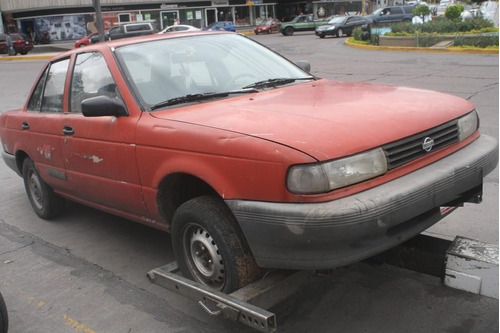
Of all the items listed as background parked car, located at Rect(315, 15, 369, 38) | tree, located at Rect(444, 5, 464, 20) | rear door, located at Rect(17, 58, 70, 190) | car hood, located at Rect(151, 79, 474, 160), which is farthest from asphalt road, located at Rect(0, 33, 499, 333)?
background parked car, located at Rect(315, 15, 369, 38)

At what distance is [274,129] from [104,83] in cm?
180

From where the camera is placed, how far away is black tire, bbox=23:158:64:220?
5.23m

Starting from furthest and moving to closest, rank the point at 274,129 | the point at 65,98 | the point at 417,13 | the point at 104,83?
the point at 417,13, the point at 65,98, the point at 104,83, the point at 274,129

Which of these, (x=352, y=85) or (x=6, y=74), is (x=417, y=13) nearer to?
(x=6, y=74)

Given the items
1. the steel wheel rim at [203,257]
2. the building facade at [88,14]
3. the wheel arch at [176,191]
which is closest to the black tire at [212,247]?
the steel wheel rim at [203,257]

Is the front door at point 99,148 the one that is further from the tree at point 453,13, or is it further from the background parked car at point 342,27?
the background parked car at point 342,27

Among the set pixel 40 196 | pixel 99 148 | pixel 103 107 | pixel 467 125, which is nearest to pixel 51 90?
pixel 40 196

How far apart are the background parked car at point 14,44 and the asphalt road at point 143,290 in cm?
3344

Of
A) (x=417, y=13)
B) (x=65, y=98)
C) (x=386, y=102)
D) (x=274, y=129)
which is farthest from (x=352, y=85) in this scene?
(x=417, y=13)

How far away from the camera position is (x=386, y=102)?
3.26 metres

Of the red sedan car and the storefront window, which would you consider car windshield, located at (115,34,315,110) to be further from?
the storefront window

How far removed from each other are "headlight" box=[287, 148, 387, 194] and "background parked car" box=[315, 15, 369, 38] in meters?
34.2

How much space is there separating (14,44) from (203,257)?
37389 mm

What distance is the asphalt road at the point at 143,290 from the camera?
126 inches
